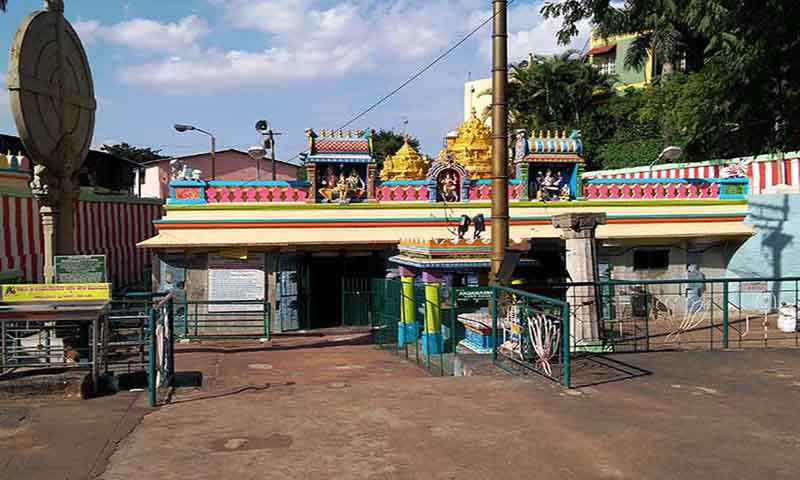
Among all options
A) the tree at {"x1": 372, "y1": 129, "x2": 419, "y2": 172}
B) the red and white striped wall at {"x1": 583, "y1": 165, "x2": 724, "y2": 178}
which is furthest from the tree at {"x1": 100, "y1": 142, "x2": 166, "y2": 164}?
the red and white striped wall at {"x1": 583, "y1": 165, "x2": 724, "y2": 178}

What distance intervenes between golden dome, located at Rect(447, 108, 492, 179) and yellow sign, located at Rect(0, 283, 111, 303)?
60.7 ft

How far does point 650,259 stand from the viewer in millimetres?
18969

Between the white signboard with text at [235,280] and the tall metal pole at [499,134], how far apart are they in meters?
8.11

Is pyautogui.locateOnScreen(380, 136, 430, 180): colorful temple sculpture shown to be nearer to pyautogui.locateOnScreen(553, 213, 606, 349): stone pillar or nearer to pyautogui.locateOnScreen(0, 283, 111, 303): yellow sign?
pyautogui.locateOnScreen(553, 213, 606, 349): stone pillar

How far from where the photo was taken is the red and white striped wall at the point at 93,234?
17922 mm

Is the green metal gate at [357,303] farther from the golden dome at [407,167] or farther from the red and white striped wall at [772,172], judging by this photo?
the red and white striped wall at [772,172]

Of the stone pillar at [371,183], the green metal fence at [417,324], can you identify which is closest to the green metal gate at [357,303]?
the green metal fence at [417,324]

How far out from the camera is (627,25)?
47.2 ft

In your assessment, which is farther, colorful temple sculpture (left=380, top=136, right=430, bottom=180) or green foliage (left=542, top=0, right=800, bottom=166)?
colorful temple sculpture (left=380, top=136, right=430, bottom=180)

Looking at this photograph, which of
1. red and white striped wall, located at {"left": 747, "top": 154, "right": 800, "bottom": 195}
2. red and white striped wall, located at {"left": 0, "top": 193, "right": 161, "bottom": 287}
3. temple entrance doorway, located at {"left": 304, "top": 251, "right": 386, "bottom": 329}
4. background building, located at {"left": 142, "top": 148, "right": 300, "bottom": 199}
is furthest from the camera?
background building, located at {"left": 142, "top": 148, "right": 300, "bottom": 199}

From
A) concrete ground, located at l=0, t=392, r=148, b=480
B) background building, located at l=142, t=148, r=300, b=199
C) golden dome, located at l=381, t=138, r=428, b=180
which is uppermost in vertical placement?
background building, located at l=142, t=148, r=300, b=199

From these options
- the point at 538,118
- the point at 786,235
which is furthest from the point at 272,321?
the point at 538,118

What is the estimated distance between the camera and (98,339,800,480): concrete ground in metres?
5.91

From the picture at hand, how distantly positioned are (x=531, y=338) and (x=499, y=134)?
3653mm
